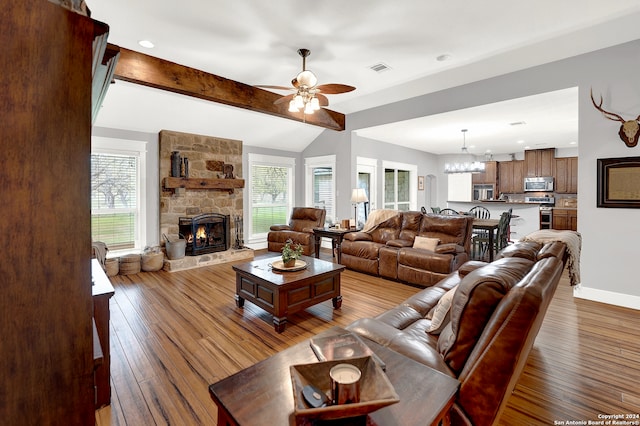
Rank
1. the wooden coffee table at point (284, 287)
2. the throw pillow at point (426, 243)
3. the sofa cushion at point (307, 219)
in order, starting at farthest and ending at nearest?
the sofa cushion at point (307, 219), the throw pillow at point (426, 243), the wooden coffee table at point (284, 287)

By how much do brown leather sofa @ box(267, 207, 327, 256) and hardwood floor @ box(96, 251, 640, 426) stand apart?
1.97 meters

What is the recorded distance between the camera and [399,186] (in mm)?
8523

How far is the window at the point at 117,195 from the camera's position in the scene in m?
4.99

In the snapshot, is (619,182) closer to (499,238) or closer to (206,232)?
(499,238)

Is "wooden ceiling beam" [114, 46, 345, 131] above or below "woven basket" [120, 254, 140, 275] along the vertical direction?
above

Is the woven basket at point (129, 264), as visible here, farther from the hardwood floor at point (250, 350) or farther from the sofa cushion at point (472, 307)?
the sofa cushion at point (472, 307)

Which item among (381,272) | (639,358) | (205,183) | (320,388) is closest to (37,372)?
(320,388)

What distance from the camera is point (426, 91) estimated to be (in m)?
4.93

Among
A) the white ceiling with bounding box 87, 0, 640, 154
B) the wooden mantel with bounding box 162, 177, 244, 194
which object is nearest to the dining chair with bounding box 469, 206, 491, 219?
the white ceiling with bounding box 87, 0, 640, 154

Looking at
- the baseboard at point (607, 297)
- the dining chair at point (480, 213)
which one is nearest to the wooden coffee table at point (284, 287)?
the baseboard at point (607, 297)

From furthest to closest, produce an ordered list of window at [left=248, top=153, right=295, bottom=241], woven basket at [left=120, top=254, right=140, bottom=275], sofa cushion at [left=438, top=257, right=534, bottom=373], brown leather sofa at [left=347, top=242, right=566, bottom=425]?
window at [left=248, top=153, right=295, bottom=241] < woven basket at [left=120, top=254, right=140, bottom=275] < sofa cushion at [left=438, top=257, right=534, bottom=373] < brown leather sofa at [left=347, top=242, right=566, bottom=425]

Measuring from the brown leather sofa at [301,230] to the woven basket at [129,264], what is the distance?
2.59 metres

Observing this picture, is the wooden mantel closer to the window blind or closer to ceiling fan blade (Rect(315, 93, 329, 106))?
the window blind

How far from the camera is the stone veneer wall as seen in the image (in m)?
5.45
